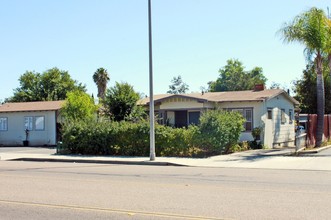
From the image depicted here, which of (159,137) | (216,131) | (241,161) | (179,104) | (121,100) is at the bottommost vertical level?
(241,161)

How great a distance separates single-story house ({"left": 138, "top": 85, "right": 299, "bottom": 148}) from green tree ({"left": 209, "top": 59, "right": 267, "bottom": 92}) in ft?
161

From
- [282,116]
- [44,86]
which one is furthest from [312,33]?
[44,86]

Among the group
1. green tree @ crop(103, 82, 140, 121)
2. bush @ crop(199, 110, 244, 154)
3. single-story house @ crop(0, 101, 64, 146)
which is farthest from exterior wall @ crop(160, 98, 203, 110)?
single-story house @ crop(0, 101, 64, 146)

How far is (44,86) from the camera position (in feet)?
230

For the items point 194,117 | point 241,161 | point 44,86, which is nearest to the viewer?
point 241,161

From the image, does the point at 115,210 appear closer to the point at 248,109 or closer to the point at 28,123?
the point at 248,109

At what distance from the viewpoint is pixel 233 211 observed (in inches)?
332

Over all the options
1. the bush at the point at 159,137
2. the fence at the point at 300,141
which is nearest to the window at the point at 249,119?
the fence at the point at 300,141

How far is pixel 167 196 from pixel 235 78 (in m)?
78.6

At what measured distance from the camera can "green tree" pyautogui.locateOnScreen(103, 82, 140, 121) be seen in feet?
107

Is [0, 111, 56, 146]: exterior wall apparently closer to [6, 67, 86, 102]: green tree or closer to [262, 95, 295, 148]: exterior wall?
[262, 95, 295, 148]: exterior wall

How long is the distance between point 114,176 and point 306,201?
Result: 7155 millimetres

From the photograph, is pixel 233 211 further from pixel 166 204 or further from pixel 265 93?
pixel 265 93

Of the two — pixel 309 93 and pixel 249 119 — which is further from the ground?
pixel 309 93
